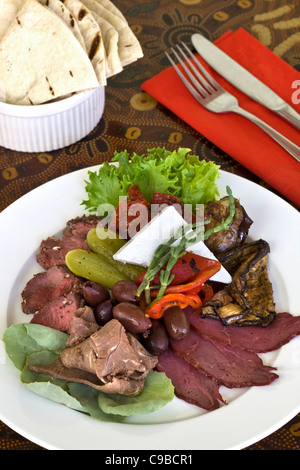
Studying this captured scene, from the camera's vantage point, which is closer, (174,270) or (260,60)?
(174,270)

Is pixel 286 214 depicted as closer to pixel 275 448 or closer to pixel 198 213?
pixel 198 213

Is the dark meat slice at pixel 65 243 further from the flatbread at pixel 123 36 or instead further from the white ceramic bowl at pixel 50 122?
the flatbread at pixel 123 36

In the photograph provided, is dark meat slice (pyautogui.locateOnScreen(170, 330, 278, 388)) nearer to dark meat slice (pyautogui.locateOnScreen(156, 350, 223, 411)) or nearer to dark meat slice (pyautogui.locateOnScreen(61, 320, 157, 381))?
dark meat slice (pyautogui.locateOnScreen(156, 350, 223, 411))

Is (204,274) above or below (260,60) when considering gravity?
below

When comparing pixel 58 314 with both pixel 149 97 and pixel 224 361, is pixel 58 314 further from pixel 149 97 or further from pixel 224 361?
pixel 149 97

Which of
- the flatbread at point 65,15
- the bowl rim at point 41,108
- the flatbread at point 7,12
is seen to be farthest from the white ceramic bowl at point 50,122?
the flatbread at point 7,12
